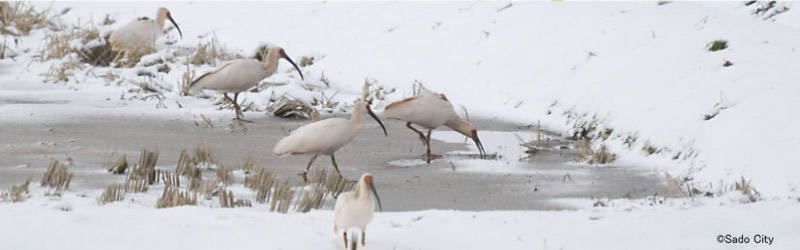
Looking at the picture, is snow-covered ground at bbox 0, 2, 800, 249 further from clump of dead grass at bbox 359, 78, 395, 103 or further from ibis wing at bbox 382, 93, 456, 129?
ibis wing at bbox 382, 93, 456, 129

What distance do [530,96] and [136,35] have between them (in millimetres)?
6620

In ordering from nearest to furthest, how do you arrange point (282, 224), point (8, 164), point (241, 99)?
point (282, 224) → point (8, 164) → point (241, 99)

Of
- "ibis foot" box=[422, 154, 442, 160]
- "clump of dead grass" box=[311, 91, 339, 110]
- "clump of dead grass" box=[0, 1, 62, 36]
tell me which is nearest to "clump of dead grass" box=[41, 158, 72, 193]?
"ibis foot" box=[422, 154, 442, 160]

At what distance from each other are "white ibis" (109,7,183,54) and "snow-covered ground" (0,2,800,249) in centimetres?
76

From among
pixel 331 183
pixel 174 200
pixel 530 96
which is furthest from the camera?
pixel 530 96

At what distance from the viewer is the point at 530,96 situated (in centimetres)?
1127

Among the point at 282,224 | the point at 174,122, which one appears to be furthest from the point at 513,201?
the point at 174,122

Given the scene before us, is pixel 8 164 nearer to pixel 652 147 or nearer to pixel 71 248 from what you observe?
pixel 71 248

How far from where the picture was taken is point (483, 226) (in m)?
5.83

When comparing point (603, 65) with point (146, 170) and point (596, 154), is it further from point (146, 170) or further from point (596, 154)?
point (146, 170)

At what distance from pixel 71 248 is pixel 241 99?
695cm

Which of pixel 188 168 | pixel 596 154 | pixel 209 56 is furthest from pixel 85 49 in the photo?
pixel 596 154

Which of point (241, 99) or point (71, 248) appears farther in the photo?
point (241, 99)

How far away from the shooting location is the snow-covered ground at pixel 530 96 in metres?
5.62
